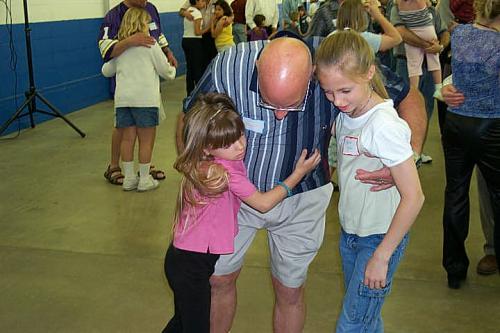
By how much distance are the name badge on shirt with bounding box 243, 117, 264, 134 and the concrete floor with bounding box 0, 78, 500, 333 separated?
1.17 m

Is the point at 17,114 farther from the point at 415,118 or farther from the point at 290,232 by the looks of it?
the point at 415,118

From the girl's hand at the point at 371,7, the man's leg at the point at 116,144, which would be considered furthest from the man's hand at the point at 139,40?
the girl's hand at the point at 371,7

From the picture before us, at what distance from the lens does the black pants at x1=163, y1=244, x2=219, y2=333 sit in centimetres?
230

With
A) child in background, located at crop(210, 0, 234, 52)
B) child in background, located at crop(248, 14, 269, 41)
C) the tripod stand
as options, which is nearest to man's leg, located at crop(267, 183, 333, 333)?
the tripod stand

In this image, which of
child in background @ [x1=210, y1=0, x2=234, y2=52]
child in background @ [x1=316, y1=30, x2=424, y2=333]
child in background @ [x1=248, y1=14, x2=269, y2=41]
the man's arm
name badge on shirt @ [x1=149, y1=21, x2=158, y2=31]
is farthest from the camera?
child in background @ [x1=248, y1=14, x2=269, y2=41]

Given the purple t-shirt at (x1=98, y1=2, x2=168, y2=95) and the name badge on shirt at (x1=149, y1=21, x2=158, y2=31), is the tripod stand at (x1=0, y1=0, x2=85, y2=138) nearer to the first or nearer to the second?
the purple t-shirt at (x1=98, y1=2, x2=168, y2=95)

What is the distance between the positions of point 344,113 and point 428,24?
10.6 feet

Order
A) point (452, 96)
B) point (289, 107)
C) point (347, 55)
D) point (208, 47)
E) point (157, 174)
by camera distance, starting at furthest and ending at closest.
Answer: point (208, 47)
point (157, 174)
point (452, 96)
point (289, 107)
point (347, 55)

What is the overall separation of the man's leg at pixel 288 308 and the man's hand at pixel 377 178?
646 millimetres

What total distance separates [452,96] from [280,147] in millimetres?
1270

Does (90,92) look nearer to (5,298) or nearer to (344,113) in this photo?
(5,298)

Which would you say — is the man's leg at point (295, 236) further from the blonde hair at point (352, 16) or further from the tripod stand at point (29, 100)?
the tripod stand at point (29, 100)

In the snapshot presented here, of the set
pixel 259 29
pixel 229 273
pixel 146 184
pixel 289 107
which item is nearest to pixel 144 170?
pixel 146 184

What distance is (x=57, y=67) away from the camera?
26.8 feet
